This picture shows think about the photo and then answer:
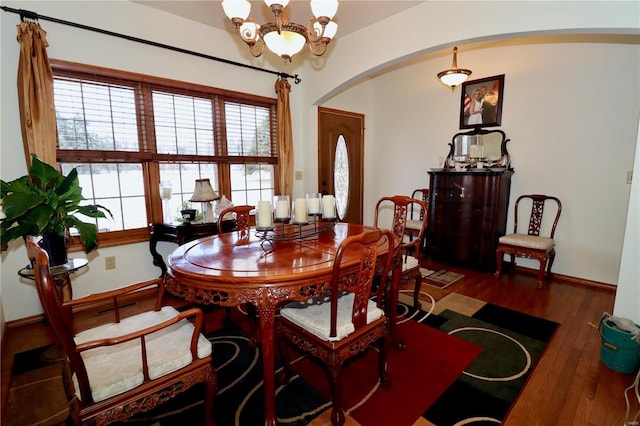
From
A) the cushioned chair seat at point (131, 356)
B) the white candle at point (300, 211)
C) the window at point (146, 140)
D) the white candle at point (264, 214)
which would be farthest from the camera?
the window at point (146, 140)

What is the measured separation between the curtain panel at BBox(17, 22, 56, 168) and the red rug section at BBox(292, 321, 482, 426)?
268 centimetres

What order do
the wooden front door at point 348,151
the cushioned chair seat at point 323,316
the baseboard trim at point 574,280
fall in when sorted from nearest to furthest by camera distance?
the cushioned chair seat at point 323,316
the baseboard trim at point 574,280
the wooden front door at point 348,151

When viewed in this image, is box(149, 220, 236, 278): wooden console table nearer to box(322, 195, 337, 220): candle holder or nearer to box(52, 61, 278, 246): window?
box(52, 61, 278, 246): window

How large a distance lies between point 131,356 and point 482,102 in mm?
4464

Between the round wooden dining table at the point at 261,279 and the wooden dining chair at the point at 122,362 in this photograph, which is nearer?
the wooden dining chair at the point at 122,362

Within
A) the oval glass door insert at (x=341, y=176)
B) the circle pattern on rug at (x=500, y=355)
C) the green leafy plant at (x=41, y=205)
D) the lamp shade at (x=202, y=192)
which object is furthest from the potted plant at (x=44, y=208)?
the oval glass door insert at (x=341, y=176)

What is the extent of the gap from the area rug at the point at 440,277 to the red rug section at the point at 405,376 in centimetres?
111

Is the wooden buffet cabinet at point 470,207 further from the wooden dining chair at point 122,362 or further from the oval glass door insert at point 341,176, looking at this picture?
the wooden dining chair at point 122,362

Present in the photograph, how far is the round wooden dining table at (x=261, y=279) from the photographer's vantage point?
4.60 ft

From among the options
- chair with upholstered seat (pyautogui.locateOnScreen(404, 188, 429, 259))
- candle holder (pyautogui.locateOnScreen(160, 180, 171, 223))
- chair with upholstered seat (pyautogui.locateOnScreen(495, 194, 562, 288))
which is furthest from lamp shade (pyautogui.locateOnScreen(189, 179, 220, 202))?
chair with upholstered seat (pyautogui.locateOnScreen(495, 194, 562, 288))

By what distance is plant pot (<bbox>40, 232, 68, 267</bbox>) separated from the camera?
7.20 feet

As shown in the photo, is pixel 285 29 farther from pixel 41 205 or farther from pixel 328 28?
pixel 41 205

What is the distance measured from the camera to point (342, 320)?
1613mm

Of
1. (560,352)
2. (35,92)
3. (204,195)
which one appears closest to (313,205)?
(204,195)
